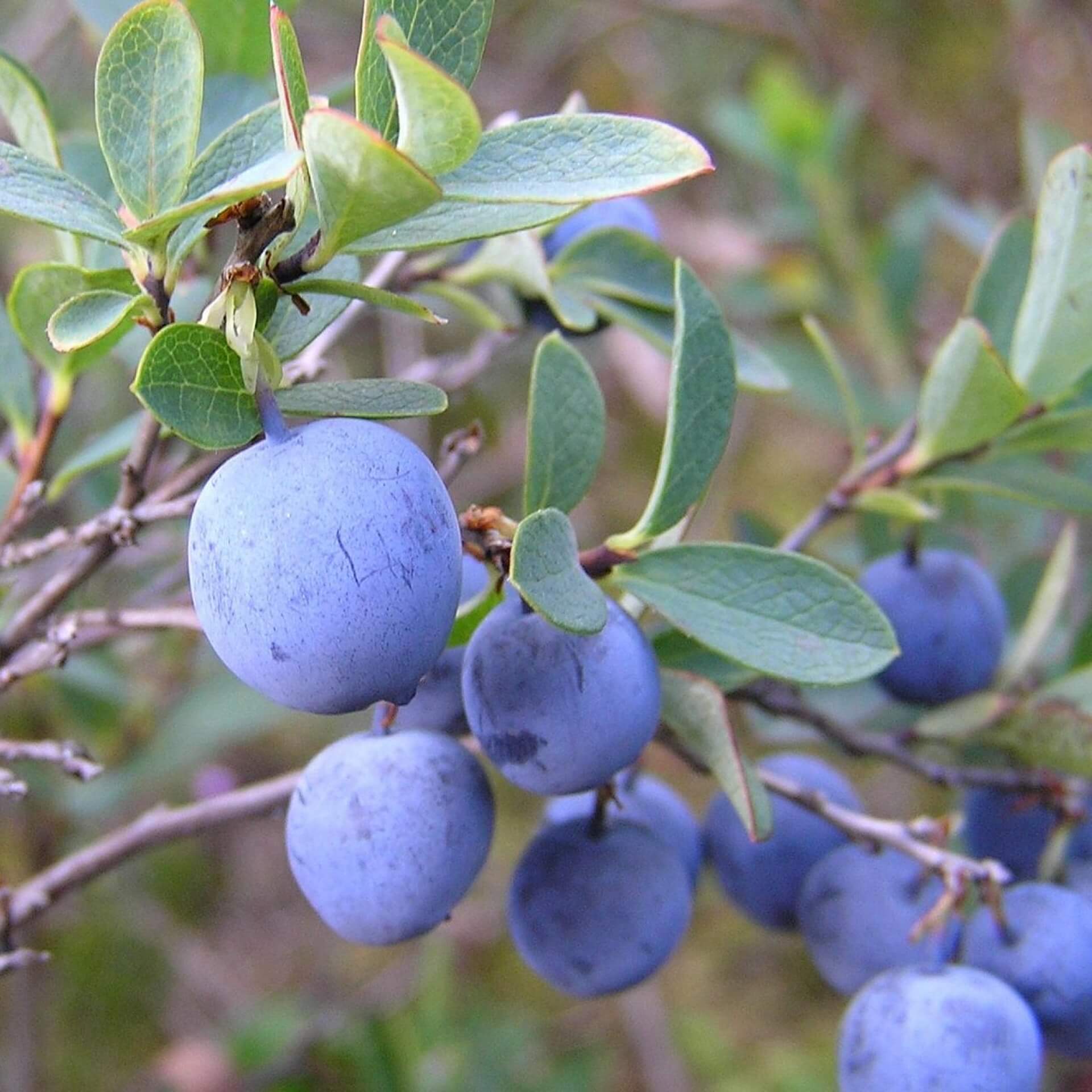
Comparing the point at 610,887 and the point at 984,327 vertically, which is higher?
the point at 984,327

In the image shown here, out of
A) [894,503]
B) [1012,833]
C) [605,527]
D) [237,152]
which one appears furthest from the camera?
[605,527]

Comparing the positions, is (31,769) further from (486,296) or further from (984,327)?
(984,327)

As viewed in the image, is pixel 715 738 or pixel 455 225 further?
pixel 715 738

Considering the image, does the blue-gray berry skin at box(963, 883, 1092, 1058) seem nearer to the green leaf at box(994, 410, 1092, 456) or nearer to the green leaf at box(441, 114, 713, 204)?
the green leaf at box(994, 410, 1092, 456)

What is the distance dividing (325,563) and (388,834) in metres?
0.20

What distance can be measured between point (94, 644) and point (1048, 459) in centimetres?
120

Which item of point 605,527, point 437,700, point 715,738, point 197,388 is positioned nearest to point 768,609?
point 715,738

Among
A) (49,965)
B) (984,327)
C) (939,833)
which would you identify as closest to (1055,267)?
(984,327)

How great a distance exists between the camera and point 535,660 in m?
0.58

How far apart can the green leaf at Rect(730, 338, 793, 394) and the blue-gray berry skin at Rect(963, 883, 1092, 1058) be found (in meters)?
0.39

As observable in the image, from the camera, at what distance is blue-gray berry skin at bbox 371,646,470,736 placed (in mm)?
689

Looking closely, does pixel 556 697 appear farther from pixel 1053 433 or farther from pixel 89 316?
pixel 1053 433

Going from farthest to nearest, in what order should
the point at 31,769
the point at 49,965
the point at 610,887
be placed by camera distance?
the point at 49,965
the point at 31,769
the point at 610,887

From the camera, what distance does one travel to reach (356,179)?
1.42 ft
